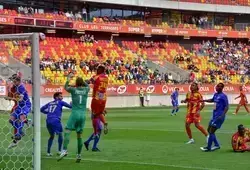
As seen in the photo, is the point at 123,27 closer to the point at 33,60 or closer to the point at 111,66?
the point at 111,66

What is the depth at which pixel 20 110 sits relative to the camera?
10859mm

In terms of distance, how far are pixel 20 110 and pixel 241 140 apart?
6.40 meters

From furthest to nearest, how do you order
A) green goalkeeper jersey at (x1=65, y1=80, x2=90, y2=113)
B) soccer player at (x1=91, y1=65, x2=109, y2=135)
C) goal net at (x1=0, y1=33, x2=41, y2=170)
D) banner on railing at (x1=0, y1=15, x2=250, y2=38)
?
banner on railing at (x1=0, y1=15, x2=250, y2=38) → soccer player at (x1=91, y1=65, x2=109, y2=135) → green goalkeeper jersey at (x1=65, y1=80, x2=90, y2=113) → goal net at (x1=0, y1=33, x2=41, y2=170)

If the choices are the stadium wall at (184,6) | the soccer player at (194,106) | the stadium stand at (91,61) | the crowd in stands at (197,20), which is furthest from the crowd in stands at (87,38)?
the soccer player at (194,106)

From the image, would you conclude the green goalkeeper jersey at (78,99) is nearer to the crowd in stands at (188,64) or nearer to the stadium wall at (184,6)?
the crowd in stands at (188,64)

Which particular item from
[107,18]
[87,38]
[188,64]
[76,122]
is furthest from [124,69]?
[76,122]

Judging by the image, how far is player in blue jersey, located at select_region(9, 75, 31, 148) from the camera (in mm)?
10297

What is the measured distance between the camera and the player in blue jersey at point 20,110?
10297mm

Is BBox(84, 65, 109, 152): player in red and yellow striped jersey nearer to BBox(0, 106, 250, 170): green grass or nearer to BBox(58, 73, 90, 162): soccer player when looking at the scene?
BBox(0, 106, 250, 170): green grass

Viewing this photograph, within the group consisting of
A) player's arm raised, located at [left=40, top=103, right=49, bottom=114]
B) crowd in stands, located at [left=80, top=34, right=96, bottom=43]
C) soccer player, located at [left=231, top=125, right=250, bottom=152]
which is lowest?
soccer player, located at [left=231, top=125, right=250, bottom=152]

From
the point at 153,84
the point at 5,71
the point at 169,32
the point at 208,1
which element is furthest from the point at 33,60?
the point at 208,1

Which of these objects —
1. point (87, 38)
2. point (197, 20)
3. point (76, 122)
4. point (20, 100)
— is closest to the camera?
point (20, 100)

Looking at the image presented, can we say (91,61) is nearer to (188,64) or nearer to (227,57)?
(188,64)

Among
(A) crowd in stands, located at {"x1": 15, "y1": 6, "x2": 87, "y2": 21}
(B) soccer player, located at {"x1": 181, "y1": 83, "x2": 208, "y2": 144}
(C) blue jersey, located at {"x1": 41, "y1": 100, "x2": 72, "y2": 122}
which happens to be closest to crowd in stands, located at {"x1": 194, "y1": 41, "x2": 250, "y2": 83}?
(A) crowd in stands, located at {"x1": 15, "y1": 6, "x2": 87, "y2": 21}
